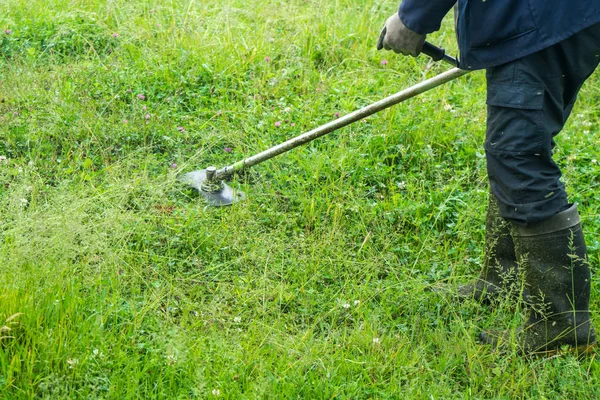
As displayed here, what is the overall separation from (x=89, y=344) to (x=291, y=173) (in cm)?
160

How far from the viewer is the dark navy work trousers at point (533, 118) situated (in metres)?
2.58

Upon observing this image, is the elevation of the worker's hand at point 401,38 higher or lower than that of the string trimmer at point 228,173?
higher

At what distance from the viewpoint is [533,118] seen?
2.59 m

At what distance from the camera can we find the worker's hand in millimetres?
2783

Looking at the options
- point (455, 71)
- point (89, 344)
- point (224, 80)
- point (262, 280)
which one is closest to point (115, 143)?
point (224, 80)

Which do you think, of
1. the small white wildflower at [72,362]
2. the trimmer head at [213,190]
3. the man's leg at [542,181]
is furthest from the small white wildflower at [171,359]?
the man's leg at [542,181]

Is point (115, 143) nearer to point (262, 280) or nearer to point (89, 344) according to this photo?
point (262, 280)

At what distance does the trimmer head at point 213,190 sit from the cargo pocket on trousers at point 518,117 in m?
1.52

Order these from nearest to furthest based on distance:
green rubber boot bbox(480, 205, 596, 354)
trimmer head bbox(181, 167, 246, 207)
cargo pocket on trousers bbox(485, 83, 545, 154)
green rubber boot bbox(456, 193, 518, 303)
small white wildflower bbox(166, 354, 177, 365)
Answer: cargo pocket on trousers bbox(485, 83, 545, 154) → small white wildflower bbox(166, 354, 177, 365) → green rubber boot bbox(480, 205, 596, 354) → green rubber boot bbox(456, 193, 518, 303) → trimmer head bbox(181, 167, 246, 207)

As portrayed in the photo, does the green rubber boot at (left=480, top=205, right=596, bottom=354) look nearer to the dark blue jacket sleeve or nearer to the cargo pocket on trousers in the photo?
the cargo pocket on trousers

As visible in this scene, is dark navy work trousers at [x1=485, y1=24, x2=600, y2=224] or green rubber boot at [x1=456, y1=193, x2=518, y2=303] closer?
dark navy work trousers at [x1=485, y1=24, x2=600, y2=224]

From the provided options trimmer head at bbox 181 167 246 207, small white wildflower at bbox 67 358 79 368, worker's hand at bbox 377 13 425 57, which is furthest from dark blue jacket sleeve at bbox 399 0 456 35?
small white wildflower at bbox 67 358 79 368

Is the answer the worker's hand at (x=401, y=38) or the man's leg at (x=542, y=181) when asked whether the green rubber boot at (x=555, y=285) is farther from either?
the worker's hand at (x=401, y=38)

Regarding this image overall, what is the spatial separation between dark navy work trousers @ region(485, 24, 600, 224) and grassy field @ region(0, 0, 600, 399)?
60 cm
